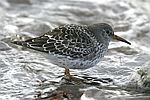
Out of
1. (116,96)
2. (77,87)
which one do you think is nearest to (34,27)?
(77,87)

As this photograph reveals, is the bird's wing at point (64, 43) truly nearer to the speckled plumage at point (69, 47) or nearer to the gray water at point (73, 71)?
the speckled plumage at point (69, 47)

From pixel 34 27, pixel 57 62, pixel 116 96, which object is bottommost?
pixel 116 96

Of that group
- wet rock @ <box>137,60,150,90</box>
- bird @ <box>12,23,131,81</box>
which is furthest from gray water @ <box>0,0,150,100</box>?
bird @ <box>12,23,131,81</box>

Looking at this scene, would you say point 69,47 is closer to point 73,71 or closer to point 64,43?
point 64,43

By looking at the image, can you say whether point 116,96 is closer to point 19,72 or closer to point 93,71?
point 93,71

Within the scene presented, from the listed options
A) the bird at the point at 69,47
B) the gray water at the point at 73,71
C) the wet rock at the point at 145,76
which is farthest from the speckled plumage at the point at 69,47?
the wet rock at the point at 145,76

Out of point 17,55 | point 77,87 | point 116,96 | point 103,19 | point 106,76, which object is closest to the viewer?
point 116,96

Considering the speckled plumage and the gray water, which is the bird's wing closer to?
the speckled plumage
